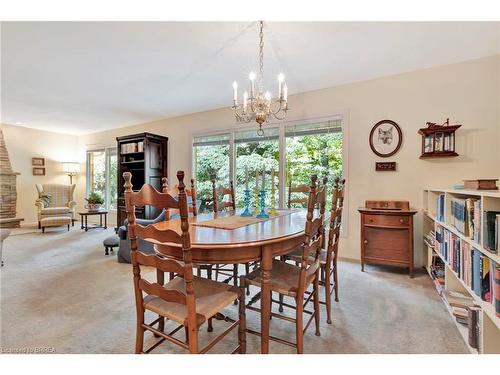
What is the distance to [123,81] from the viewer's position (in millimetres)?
3430

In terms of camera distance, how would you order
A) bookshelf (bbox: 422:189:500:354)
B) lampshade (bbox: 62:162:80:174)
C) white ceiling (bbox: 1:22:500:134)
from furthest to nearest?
lampshade (bbox: 62:162:80:174), white ceiling (bbox: 1:22:500:134), bookshelf (bbox: 422:189:500:354)

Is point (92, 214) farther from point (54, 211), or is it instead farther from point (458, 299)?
point (458, 299)

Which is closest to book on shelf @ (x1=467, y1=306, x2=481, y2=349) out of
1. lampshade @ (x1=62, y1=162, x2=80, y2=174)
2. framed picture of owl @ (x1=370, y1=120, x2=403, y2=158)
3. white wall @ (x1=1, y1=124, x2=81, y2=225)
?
framed picture of owl @ (x1=370, y1=120, x2=403, y2=158)

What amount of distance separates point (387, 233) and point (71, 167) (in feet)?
24.6

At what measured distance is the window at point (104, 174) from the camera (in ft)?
21.4

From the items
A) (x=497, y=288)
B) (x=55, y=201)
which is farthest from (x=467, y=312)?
(x=55, y=201)

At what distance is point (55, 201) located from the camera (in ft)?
21.5

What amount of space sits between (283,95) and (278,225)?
1.20 m

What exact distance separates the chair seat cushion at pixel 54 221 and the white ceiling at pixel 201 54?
2.55 meters

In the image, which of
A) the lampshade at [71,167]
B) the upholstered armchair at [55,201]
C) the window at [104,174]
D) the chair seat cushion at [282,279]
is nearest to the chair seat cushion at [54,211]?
the upholstered armchair at [55,201]

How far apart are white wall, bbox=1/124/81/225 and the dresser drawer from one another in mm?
7361

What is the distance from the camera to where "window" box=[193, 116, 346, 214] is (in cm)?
370

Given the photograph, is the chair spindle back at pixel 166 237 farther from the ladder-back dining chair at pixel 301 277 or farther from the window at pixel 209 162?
the window at pixel 209 162

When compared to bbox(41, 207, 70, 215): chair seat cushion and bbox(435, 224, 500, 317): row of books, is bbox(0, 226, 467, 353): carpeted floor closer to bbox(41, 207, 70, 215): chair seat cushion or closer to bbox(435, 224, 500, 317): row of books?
bbox(435, 224, 500, 317): row of books
